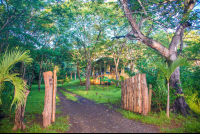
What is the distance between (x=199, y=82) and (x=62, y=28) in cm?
1335

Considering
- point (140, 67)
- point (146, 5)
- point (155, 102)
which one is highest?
point (146, 5)

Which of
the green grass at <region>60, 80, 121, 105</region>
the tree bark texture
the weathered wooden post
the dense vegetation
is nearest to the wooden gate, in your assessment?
the dense vegetation

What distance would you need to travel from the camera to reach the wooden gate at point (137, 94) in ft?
18.4

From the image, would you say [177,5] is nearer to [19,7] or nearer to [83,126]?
[83,126]

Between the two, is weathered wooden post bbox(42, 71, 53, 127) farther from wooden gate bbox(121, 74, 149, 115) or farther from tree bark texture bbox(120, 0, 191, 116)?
tree bark texture bbox(120, 0, 191, 116)

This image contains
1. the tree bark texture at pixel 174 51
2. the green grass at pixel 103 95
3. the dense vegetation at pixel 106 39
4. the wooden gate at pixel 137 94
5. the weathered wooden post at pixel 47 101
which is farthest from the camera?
the green grass at pixel 103 95

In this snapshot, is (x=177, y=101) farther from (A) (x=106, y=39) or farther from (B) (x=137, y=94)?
(A) (x=106, y=39)

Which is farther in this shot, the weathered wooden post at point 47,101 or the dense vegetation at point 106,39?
the dense vegetation at point 106,39

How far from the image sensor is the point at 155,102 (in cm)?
610

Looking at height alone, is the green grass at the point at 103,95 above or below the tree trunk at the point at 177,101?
below

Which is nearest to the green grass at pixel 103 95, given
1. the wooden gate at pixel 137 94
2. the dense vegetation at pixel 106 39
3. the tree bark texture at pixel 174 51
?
the dense vegetation at pixel 106 39

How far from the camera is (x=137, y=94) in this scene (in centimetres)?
578

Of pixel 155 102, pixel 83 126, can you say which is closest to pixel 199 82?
pixel 155 102

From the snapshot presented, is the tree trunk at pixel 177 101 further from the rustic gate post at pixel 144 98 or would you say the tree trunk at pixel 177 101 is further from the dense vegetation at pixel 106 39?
the rustic gate post at pixel 144 98
